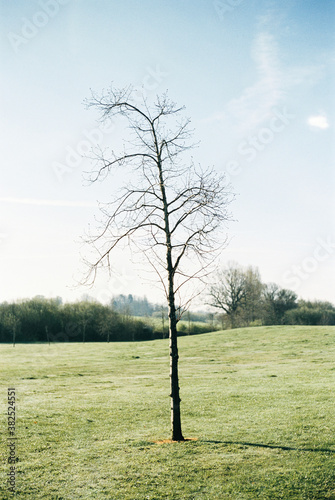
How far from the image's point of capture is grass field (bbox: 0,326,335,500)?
686cm

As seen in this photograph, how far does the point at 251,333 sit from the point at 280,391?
1405 inches

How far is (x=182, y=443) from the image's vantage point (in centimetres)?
923

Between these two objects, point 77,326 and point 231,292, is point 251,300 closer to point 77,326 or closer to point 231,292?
point 231,292

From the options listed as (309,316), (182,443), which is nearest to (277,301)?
(309,316)

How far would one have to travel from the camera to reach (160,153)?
10.3 meters

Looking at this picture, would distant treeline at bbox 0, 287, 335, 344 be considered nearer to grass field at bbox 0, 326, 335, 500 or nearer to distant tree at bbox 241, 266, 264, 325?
distant tree at bbox 241, 266, 264, 325

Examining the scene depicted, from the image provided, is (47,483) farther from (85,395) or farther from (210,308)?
(210,308)

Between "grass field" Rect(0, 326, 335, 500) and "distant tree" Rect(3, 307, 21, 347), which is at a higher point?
"distant tree" Rect(3, 307, 21, 347)

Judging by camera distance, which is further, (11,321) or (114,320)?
(114,320)

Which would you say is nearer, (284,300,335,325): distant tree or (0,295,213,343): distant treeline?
(0,295,213,343): distant treeline

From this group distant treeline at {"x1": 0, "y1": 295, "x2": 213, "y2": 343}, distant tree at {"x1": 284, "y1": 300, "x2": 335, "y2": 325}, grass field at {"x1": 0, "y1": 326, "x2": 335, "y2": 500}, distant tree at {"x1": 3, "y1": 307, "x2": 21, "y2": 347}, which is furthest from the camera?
distant tree at {"x1": 284, "y1": 300, "x2": 335, "y2": 325}

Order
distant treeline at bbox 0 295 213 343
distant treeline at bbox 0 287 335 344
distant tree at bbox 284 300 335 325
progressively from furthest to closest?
distant tree at bbox 284 300 335 325 < distant treeline at bbox 0 295 213 343 < distant treeline at bbox 0 287 335 344

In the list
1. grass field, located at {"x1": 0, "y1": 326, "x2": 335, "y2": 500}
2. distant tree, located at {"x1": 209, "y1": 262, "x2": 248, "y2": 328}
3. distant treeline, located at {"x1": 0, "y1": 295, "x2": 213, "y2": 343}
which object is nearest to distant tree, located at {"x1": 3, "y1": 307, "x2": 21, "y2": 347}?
distant treeline, located at {"x1": 0, "y1": 295, "x2": 213, "y2": 343}

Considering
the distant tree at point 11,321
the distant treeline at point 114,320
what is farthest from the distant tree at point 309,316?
the distant tree at point 11,321
